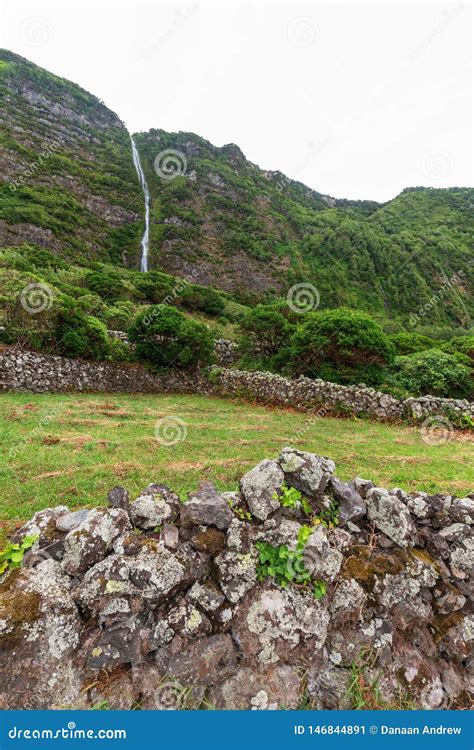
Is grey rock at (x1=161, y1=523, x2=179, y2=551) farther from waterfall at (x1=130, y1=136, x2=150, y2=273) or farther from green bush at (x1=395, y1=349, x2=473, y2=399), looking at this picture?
waterfall at (x1=130, y1=136, x2=150, y2=273)

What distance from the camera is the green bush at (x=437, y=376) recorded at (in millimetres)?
13258

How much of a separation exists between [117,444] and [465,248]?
251ft

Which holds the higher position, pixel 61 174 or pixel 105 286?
pixel 61 174

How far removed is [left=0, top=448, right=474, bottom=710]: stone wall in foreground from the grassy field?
188cm

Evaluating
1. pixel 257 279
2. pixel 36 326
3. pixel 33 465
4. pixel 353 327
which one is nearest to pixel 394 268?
pixel 257 279

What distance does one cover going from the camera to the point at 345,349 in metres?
13.5

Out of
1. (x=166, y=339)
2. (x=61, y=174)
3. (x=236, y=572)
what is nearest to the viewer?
(x=236, y=572)
